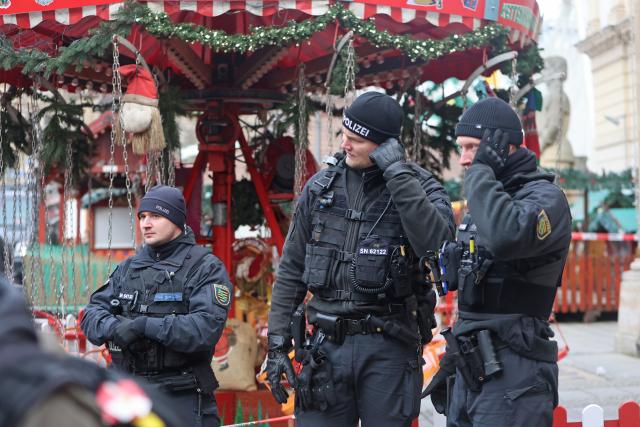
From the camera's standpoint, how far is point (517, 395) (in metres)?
3.14

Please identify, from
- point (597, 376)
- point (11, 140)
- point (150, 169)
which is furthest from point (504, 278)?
point (597, 376)

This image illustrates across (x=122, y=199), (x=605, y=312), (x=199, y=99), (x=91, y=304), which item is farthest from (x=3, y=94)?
(x=605, y=312)

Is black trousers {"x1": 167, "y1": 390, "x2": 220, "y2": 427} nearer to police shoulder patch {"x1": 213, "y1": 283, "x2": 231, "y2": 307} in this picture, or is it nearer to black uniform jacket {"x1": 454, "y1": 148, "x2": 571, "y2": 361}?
police shoulder patch {"x1": 213, "y1": 283, "x2": 231, "y2": 307}

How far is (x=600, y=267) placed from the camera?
44.3ft

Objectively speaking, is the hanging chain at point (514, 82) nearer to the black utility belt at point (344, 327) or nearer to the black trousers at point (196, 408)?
the black utility belt at point (344, 327)

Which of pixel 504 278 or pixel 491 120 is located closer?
pixel 504 278

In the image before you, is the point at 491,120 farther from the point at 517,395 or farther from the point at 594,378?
the point at 594,378

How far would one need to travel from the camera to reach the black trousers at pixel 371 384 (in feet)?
11.3

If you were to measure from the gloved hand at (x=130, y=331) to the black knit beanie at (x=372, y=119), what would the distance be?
4.42 ft

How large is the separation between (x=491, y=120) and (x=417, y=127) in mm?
4531

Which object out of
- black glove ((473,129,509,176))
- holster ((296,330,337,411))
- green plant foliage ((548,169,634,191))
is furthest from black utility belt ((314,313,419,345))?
green plant foliage ((548,169,634,191))

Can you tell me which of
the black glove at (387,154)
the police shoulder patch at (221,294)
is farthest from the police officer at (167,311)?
the black glove at (387,154)

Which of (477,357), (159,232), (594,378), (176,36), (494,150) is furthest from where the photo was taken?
(594,378)

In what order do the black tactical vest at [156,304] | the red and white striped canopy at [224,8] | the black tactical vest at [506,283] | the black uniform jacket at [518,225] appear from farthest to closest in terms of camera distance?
the red and white striped canopy at [224,8]
the black tactical vest at [156,304]
the black tactical vest at [506,283]
the black uniform jacket at [518,225]
